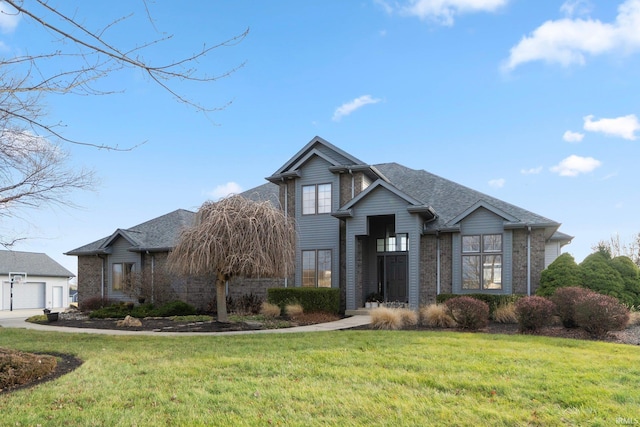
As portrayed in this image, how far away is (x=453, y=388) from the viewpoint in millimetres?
6328

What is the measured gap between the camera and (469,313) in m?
12.9

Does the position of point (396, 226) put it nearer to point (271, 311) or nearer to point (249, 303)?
point (271, 311)

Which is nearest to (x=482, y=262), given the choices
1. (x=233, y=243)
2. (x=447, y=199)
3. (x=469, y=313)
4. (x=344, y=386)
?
(x=447, y=199)

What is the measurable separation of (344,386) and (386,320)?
7663 millimetres

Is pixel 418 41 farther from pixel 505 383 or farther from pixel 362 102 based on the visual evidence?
pixel 505 383

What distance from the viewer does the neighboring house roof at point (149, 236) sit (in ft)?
79.3

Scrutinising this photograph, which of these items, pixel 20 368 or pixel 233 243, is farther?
pixel 233 243

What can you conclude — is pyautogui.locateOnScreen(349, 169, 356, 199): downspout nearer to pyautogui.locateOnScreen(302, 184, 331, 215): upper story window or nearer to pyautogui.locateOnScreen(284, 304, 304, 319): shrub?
pyautogui.locateOnScreen(302, 184, 331, 215): upper story window

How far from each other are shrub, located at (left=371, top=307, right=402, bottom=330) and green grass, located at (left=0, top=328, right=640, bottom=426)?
11.5 ft

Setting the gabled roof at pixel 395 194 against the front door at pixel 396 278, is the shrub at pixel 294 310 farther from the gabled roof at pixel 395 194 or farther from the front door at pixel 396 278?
the front door at pixel 396 278

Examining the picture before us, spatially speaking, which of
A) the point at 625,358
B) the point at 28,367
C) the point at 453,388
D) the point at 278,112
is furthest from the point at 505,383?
the point at 278,112

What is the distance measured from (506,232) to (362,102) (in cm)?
779

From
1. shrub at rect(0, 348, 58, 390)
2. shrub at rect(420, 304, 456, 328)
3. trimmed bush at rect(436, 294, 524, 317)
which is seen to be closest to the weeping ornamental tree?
shrub at rect(420, 304, 456, 328)

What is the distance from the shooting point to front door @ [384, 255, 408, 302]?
20.8 metres
